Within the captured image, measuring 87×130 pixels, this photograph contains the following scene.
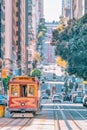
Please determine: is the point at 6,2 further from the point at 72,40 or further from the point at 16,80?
the point at 16,80

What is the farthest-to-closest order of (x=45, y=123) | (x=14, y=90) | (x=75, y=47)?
(x=75, y=47) → (x=14, y=90) → (x=45, y=123)

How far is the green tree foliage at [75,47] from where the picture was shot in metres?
87.7

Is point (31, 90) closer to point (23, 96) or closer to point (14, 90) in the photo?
point (23, 96)

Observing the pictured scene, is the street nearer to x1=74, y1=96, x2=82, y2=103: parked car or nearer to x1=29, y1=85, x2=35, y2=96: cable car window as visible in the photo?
x1=29, y1=85, x2=35, y2=96: cable car window

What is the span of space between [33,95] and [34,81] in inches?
43.8

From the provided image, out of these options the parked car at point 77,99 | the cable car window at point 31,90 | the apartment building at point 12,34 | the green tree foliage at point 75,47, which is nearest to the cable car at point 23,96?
the cable car window at point 31,90

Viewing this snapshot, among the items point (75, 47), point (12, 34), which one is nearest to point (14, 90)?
point (75, 47)

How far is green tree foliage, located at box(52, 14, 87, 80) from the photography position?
87.7 metres

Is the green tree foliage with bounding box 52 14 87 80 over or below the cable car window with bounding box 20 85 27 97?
over

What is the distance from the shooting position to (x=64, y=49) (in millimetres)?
92812

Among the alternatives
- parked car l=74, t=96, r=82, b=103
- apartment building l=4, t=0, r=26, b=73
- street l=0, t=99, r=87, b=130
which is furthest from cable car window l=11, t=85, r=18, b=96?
apartment building l=4, t=0, r=26, b=73

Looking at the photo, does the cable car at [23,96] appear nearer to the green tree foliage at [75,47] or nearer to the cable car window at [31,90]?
the cable car window at [31,90]

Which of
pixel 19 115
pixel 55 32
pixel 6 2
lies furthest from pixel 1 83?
pixel 19 115

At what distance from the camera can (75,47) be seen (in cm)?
9038
